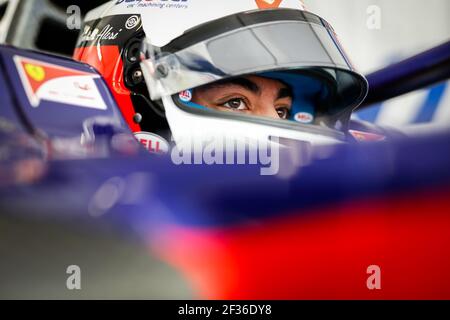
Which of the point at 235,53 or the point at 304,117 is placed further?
the point at 304,117

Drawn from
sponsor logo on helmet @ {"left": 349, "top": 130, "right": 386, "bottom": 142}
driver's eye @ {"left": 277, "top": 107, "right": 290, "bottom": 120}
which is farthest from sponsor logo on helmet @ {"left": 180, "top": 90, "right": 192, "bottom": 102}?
sponsor logo on helmet @ {"left": 349, "top": 130, "right": 386, "bottom": 142}

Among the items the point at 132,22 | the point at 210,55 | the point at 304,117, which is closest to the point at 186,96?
the point at 210,55

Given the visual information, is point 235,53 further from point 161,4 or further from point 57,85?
point 57,85

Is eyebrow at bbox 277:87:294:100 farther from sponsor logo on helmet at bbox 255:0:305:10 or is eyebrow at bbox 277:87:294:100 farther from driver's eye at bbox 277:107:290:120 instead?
sponsor logo on helmet at bbox 255:0:305:10

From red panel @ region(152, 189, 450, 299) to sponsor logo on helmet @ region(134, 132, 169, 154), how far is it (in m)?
0.16

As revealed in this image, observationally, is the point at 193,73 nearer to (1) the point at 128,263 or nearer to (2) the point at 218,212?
(2) the point at 218,212

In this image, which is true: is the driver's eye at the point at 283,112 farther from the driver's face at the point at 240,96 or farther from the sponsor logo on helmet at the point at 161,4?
the sponsor logo on helmet at the point at 161,4

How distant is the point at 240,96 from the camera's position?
1.20 m

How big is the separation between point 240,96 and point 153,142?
21cm

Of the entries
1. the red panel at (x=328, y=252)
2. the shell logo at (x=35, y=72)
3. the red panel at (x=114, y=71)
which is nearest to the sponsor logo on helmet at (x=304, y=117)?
the red panel at (x=328, y=252)

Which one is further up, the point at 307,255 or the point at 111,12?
the point at 111,12
